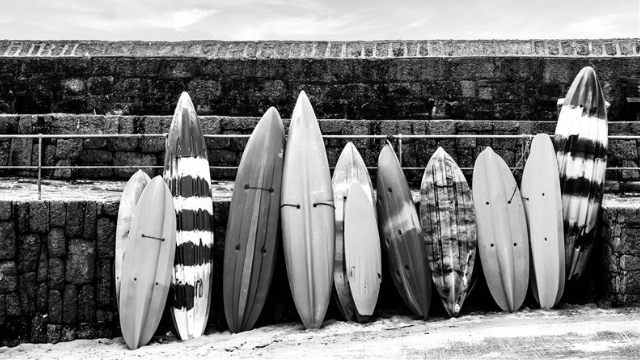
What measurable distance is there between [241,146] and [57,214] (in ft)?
5.97

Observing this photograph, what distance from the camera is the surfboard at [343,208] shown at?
209 inches

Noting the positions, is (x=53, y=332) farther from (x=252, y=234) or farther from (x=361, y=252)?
(x=361, y=252)

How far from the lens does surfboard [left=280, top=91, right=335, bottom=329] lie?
17.3ft

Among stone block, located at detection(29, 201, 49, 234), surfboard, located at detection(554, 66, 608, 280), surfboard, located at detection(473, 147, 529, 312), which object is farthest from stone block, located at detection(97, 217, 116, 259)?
surfboard, located at detection(554, 66, 608, 280)

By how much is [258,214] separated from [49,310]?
1511 mm

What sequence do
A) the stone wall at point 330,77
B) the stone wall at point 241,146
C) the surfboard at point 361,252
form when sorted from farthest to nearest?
the stone wall at point 330,77, the stone wall at point 241,146, the surfboard at point 361,252

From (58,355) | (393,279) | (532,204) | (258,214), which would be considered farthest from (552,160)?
(58,355)

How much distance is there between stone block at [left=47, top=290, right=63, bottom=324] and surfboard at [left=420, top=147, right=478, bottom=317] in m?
2.47

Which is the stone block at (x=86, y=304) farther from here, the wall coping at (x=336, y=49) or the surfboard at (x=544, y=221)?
the surfboard at (x=544, y=221)

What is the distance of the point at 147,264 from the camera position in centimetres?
522

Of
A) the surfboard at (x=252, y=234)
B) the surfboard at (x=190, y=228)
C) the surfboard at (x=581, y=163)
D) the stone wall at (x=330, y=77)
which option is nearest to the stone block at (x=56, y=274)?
the surfboard at (x=190, y=228)

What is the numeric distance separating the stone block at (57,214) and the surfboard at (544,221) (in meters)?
3.12

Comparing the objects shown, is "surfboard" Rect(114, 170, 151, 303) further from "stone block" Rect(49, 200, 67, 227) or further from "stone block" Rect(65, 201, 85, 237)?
"stone block" Rect(49, 200, 67, 227)

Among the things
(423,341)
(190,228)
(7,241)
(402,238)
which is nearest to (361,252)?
(402,238)
